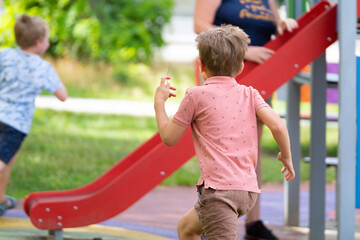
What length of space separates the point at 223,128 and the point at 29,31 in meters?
2.34

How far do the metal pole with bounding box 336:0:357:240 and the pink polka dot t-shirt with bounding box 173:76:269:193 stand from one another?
2.51 feet

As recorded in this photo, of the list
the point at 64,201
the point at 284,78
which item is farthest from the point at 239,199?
the point at 64,201

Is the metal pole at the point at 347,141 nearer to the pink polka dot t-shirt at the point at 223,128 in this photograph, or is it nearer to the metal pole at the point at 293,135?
the pink polka dot t-shirt at the point at 223,128

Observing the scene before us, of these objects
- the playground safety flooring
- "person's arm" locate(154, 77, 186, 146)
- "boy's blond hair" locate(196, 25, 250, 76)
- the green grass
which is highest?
"boy's blond hair" locate(196, 25, 250, 76)

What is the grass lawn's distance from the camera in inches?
267

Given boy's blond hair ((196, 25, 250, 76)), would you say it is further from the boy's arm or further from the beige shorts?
the beige shorts

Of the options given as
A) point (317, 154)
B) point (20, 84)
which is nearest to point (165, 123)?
point (317, 154)

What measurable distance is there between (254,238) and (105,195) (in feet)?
3.96

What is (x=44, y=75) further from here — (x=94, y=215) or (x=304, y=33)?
(x=304, y=33)

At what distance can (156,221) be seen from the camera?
210 inches

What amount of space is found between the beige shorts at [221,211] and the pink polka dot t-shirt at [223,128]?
3cm

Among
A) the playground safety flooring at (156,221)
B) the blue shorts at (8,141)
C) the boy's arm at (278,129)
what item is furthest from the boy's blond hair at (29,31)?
the boy's arm at (278,129)

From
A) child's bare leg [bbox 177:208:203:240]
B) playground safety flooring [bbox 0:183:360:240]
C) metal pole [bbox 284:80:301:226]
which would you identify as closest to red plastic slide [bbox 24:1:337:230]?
playground safety flooring [bbox 0:183:360:240]

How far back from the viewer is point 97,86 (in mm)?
13695
